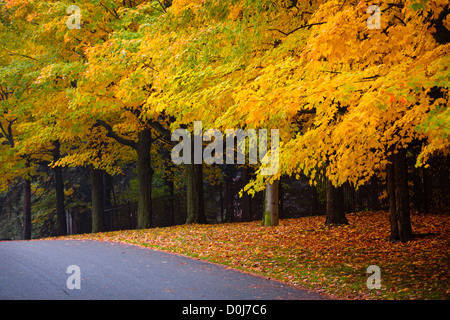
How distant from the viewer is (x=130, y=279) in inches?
323

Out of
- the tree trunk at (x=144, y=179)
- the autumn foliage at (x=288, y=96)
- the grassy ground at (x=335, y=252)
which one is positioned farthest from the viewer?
the tree trunk at (x=144, y=179)

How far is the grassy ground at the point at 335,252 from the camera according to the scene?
771 centimetres

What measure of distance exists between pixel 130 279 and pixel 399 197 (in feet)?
21.3

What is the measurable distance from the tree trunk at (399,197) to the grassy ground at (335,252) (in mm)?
314

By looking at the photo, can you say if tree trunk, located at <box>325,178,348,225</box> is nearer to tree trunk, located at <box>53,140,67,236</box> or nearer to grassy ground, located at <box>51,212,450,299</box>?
grassy ground, located at <box>51,212,450,299</box>

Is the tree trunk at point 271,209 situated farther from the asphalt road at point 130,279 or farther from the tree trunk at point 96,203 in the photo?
the tree trunk at point 96,203

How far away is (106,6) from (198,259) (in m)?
10.4

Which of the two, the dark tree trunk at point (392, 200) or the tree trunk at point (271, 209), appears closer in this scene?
the dark tree trunk at point (392, 200)

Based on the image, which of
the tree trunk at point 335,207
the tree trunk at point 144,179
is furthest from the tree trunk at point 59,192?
the tree trunk at point 335,207

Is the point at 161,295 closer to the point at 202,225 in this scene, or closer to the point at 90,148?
the point at 202,225

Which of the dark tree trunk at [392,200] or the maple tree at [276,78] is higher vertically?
the maple tree at [276,78]

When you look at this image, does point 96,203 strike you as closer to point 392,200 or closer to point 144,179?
point 144,179

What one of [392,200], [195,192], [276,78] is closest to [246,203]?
[195,192]
